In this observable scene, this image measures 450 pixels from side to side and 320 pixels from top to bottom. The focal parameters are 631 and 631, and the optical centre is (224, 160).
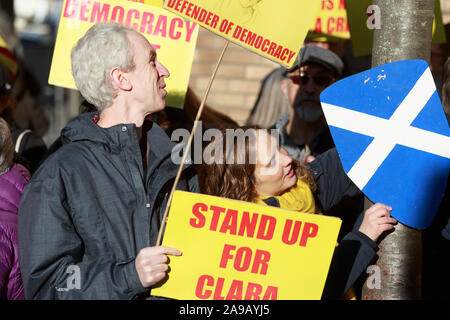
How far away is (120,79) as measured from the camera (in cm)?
237

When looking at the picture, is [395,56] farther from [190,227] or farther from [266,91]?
[266,91]

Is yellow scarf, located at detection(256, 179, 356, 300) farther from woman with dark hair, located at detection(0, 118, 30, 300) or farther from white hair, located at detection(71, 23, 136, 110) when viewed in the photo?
woman with dark hair, located at detection(0, 118, 30, 300)

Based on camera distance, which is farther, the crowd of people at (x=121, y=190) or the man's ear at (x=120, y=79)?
the man's ear at (x=120, y=79)

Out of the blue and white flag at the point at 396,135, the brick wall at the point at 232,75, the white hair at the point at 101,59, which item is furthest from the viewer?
the brick wall at the point at 232,75

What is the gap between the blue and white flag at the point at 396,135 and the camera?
222 cm

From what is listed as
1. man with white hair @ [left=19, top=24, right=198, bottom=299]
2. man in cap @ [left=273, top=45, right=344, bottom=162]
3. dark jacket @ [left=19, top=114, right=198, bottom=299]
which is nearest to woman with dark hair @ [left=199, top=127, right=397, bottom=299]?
man with white hair @ [left=19, top=24, right=198, bottom=299]

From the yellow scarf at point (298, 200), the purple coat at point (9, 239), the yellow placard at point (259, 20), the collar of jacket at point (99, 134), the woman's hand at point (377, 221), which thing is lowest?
the purple coat at point (9, 239)

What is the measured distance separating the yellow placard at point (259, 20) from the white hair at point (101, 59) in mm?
235

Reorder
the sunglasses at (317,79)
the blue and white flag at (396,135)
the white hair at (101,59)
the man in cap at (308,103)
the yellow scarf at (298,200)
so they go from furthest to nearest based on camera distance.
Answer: the sunglasses at (317,79)
the man in cap at (308,103)
the yellow scarf at (298,200)
the white hair at (101,59)
the blue and white flag at (396,135)

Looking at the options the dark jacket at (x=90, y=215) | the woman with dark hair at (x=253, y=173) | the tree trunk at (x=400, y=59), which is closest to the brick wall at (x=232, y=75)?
the woman with dark hair at (x=253, y=173)

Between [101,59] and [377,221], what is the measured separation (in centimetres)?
117

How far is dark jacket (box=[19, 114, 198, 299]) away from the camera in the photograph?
6.84 ft

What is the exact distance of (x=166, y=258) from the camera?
209 centimetres

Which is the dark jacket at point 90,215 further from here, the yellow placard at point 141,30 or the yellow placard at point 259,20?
the yellow placard at point 141,30
